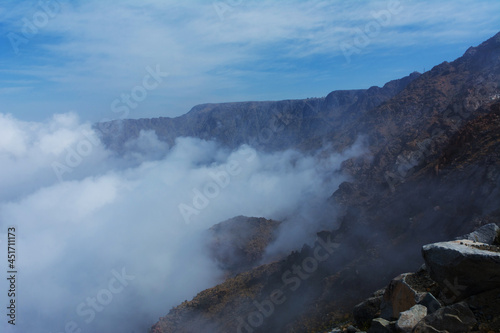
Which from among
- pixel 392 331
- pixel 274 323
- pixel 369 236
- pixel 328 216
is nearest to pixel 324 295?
pixel 274 323

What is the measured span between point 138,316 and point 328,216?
28904mm

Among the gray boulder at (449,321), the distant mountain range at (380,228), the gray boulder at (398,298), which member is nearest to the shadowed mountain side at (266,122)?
the distant mountain range at (380,228)

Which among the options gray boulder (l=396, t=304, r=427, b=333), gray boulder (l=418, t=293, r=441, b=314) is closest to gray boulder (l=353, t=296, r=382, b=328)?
gray boulder (l=418, t=293, r=441, b=314)

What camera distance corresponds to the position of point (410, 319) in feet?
28.6

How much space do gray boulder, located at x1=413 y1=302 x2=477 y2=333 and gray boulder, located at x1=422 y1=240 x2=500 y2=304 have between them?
0.72 meters

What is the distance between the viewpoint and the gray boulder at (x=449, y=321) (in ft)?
25.8

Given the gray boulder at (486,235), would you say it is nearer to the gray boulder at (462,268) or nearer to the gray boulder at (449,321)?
the gray boulder at (462,268)

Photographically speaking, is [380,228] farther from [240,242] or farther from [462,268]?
[240,242]

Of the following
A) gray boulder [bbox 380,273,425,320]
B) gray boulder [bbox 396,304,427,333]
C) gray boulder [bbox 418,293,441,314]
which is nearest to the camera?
gray boulder [bbox 396,304,427,333]

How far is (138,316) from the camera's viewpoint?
42594 mm

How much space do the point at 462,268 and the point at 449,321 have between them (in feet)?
4.79

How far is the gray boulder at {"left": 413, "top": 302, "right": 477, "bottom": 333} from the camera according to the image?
309 inches

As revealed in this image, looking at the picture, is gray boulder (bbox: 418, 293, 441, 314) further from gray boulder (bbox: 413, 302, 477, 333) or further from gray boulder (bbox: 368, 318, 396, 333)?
gray boulder (bbox: 368, 318, 396, 333)

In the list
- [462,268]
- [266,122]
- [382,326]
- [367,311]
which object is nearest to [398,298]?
[382,326]
